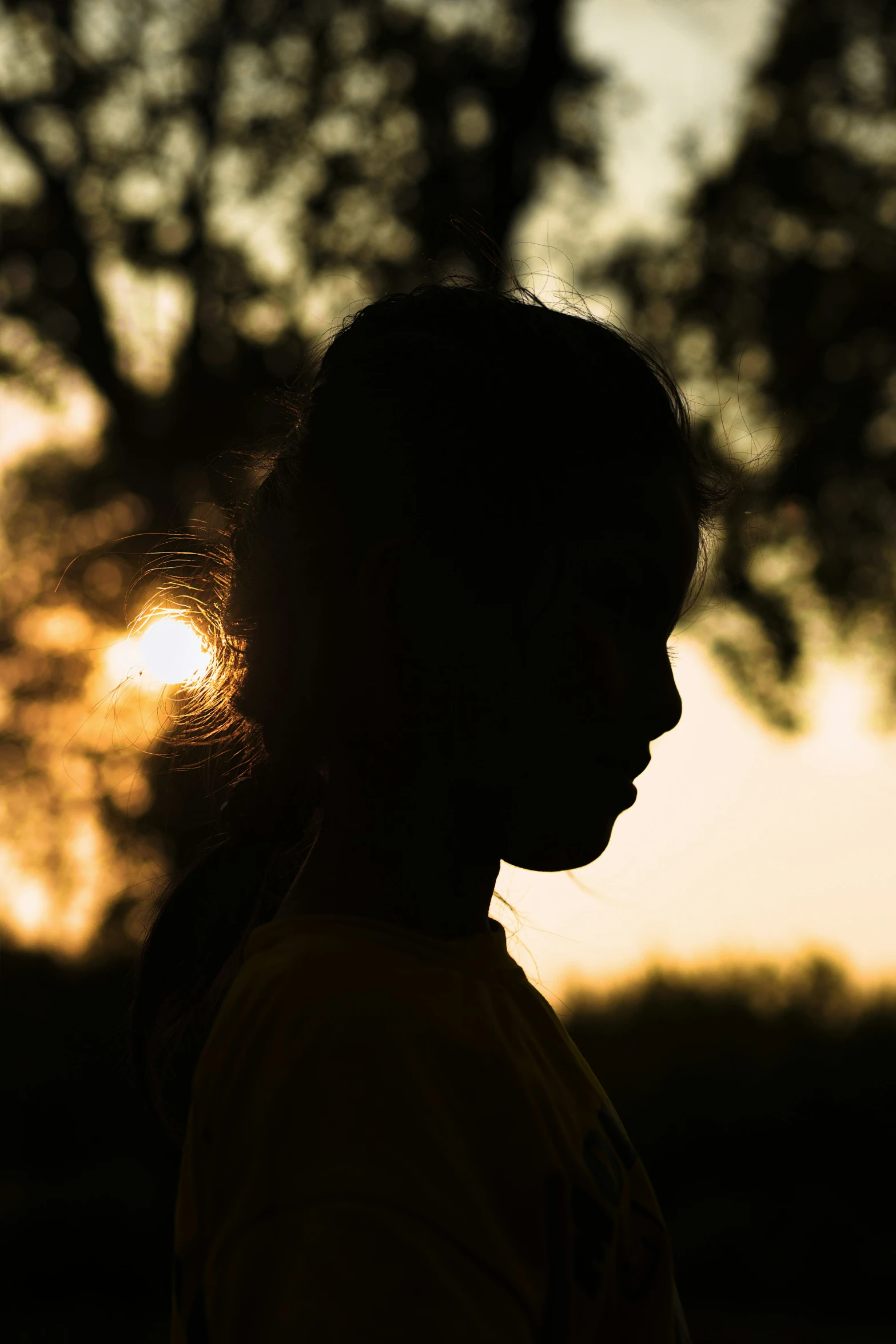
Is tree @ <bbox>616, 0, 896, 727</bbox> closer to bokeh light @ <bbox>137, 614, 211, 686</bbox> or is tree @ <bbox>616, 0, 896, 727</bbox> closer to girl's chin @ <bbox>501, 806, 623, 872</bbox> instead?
bokeh light @ <bbox>137, 614, 211, 686</bbox>

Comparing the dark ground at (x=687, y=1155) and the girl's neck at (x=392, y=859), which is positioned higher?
the dark ground at (x=687, y=1155)

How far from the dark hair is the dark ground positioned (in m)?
4.95

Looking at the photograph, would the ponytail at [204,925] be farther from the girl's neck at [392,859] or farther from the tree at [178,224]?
the tree at [178,224]

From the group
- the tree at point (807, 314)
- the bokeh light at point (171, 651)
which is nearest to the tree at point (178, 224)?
the tree at point (807, 314)

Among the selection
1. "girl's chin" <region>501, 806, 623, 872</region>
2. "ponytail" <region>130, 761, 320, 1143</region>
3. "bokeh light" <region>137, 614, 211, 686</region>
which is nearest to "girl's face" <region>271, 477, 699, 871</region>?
"girl's chin" <region>501, 806, 623, 872</region>

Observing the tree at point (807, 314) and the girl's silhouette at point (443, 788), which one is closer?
the girl's silhouette at point (443, 788)

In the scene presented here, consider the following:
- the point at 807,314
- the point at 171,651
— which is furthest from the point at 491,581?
the point at 807,314

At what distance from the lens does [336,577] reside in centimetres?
117

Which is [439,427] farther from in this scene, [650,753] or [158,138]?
[158,138]

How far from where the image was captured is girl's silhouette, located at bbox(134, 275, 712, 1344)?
2.77ft

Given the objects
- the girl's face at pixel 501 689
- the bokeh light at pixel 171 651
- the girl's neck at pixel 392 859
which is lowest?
the girl's neck at pixel 392 859

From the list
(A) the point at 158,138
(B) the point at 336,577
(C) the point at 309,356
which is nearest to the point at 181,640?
(C) the point at 309,356

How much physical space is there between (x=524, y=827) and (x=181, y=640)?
2.38 ft

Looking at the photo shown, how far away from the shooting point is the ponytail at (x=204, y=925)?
144 cm
